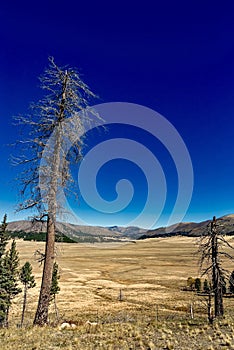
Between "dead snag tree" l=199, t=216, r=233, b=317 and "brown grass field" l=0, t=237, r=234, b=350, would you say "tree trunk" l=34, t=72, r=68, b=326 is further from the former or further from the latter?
"dead snag tree" l=199, t=216, r=233, b=317

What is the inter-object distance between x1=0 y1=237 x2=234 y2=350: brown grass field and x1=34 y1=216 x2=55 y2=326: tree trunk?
0.36 m

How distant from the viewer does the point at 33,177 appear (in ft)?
34.9

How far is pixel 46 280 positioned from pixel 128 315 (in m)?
21.7

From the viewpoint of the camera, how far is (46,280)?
998 cm

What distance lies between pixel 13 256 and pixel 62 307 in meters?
15.0

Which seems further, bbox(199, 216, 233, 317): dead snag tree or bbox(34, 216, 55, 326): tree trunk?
bbox(199, 216, 233, 317): dead snag tree

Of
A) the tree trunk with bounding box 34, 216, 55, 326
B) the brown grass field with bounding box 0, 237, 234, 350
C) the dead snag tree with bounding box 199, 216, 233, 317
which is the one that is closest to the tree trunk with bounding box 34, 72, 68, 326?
the tree trunk with bounding box 34, 216, 55, 326

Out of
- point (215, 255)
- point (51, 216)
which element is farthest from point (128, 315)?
point (51, 216)

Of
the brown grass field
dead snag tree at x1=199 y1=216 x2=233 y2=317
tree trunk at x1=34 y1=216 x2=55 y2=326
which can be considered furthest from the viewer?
dead snag tree at x1=199 y1=216 x2=233 y2=317

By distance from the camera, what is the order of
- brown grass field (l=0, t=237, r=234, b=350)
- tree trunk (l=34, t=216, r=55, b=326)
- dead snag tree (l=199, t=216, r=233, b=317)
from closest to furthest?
brown grass field (l=0, t=237, r=234, b=350), tree trunk (l=34, t=216, r=55, b=326), dead snag tree (l=199, t=216, r=233, b=317)

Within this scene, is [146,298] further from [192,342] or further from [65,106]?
[65,106]

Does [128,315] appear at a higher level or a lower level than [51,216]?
lower

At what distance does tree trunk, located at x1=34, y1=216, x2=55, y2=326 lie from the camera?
969 cm

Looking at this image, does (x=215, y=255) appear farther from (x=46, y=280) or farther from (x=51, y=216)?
(x=51, y=216)
